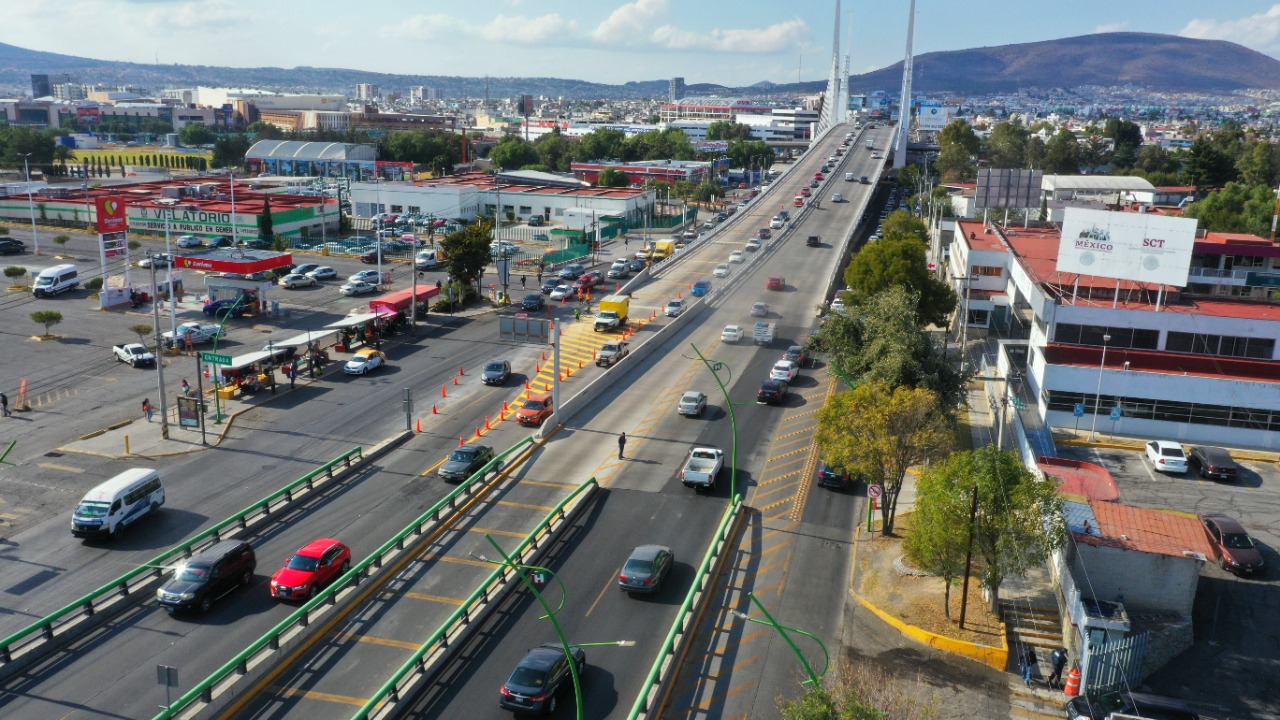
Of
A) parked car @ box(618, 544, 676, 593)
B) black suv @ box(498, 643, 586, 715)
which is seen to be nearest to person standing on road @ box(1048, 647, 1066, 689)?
parked car @ box(618, 544, 676, 593)

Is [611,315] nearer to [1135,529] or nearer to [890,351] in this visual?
[890,351]

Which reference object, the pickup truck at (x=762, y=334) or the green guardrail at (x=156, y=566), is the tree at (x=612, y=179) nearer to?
the pickup truck at (x=762, y=334)

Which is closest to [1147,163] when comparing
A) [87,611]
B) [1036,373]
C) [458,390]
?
[1036,373]


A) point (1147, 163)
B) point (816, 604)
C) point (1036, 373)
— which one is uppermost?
point (1147, 163)

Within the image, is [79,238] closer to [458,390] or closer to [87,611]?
[458,390]

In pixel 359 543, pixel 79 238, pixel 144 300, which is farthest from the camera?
pixel 79 238

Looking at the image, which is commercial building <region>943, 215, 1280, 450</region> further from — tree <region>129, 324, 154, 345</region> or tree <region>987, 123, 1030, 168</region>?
tree <region>987, 123, 1030, 168</region>

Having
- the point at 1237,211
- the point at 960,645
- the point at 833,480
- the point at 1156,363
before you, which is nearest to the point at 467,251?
the point at 833,480
